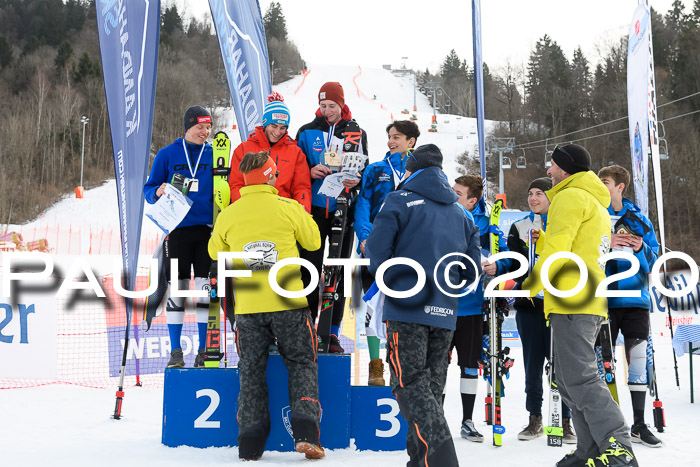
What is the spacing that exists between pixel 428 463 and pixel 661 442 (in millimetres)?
2253

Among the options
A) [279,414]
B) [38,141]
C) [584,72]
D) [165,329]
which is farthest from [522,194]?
[279,414]

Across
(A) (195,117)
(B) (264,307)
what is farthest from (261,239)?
(A) (195,117)

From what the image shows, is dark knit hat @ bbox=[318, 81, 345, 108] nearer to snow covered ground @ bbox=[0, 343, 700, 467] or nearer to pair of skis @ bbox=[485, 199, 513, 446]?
pair of skis @ bbox=[485, 199, 513, 446]

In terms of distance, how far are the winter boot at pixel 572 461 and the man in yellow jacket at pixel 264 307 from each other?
1.45 metres

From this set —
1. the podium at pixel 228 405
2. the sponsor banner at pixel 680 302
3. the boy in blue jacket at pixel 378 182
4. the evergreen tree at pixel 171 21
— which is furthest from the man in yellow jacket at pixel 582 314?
the evergreen tree at pixel 171 21

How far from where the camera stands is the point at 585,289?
3.67 m

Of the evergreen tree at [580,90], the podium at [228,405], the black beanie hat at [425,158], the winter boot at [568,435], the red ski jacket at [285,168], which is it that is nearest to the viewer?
the black beanie hat at [425,158]

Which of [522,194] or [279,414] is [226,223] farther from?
[522,194]

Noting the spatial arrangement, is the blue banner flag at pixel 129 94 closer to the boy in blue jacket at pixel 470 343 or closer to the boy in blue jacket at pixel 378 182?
the boy in blue jacket at pixel 378 182

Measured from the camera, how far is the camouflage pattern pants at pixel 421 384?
3.29 metres

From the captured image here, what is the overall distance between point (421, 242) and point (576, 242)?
0.93 meters

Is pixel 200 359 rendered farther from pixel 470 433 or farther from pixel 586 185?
pixel 586 185

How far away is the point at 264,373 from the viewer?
4043mm

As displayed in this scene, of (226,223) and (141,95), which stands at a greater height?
(141,95)
